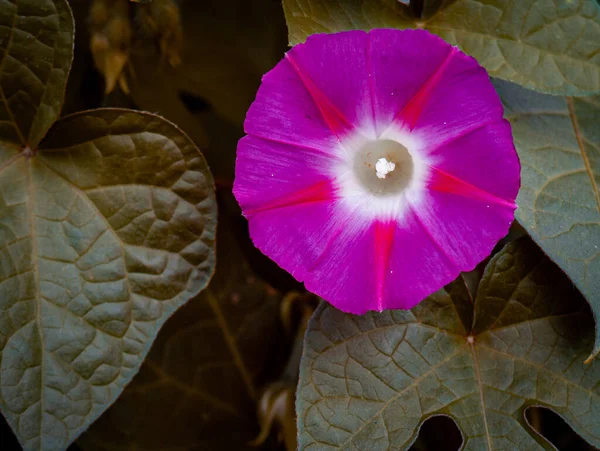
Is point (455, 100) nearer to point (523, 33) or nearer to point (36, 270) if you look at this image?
point (523, 33)

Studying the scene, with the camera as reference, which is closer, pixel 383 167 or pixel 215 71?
pixel 383 167

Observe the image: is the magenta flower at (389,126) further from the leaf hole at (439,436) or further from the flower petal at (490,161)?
the leaf hole at (439,436)

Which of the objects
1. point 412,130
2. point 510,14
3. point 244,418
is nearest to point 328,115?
point 412,130

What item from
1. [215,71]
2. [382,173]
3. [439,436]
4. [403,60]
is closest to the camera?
[403,60]

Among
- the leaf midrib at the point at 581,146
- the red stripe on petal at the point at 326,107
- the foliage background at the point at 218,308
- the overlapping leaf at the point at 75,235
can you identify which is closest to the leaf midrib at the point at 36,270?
the overlapping leaf at the point at 75,235

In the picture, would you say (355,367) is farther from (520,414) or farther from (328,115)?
(328,115)

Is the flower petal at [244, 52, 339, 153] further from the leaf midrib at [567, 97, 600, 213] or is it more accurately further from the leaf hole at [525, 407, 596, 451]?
the leaf hole at [525, 407, 596, 451]

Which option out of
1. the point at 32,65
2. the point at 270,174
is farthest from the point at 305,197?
the point at 32,65
